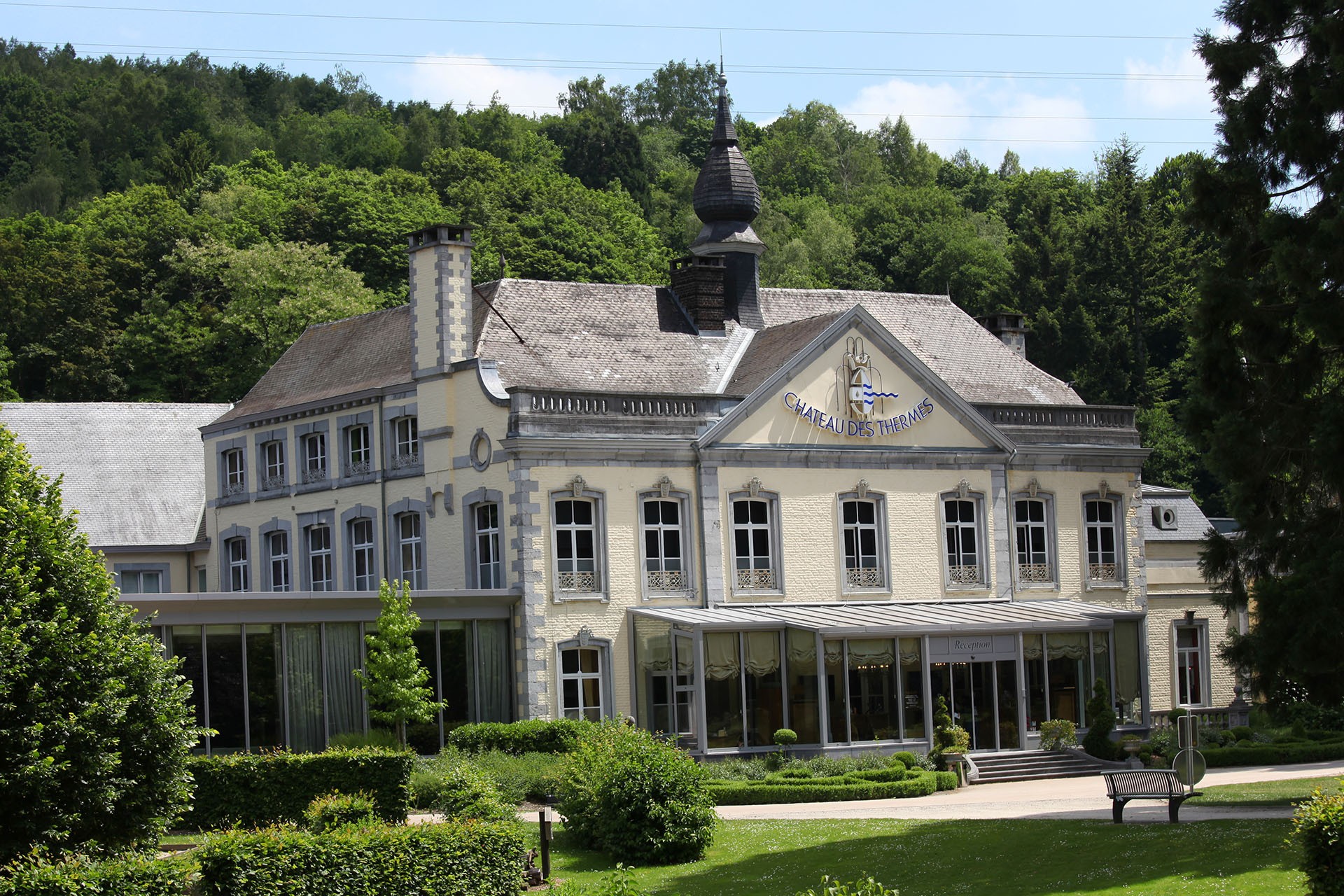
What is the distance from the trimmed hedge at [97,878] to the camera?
50.6ft

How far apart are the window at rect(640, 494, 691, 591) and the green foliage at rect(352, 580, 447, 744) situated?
5343 millimetres

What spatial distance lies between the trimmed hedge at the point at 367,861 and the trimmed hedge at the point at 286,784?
19.2ft

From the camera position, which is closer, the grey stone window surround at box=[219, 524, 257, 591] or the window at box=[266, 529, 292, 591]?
the window at box=[266, 529, 292, 591]

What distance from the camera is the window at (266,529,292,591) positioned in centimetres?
4122

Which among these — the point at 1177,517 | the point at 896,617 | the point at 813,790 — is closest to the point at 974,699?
the point at 896,617

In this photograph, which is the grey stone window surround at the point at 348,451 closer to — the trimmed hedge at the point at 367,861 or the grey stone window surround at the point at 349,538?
the grey stone window surround at the point at 349,538

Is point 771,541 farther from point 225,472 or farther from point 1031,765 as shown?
point 225,472

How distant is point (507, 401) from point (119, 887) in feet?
63.8

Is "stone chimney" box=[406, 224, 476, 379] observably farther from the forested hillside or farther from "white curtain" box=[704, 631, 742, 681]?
the forested hillside

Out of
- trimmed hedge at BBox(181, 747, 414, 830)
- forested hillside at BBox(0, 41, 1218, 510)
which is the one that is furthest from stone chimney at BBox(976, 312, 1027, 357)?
trimmed hedge at BBox(181, 747, 414, 830)

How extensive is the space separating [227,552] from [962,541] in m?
17.0

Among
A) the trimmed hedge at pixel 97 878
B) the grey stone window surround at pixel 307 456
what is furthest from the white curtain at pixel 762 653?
the trimmed hedge at pixel 97 878

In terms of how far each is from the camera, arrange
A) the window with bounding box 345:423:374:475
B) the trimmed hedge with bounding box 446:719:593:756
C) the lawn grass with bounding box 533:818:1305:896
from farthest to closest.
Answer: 1. the window with bounding box 345:423:374:475
2. the trimmed hedge with bounding box 446:719:593:756
3. the lawn grass with bounding box 533:818:1305:896

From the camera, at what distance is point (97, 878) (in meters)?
15.8
